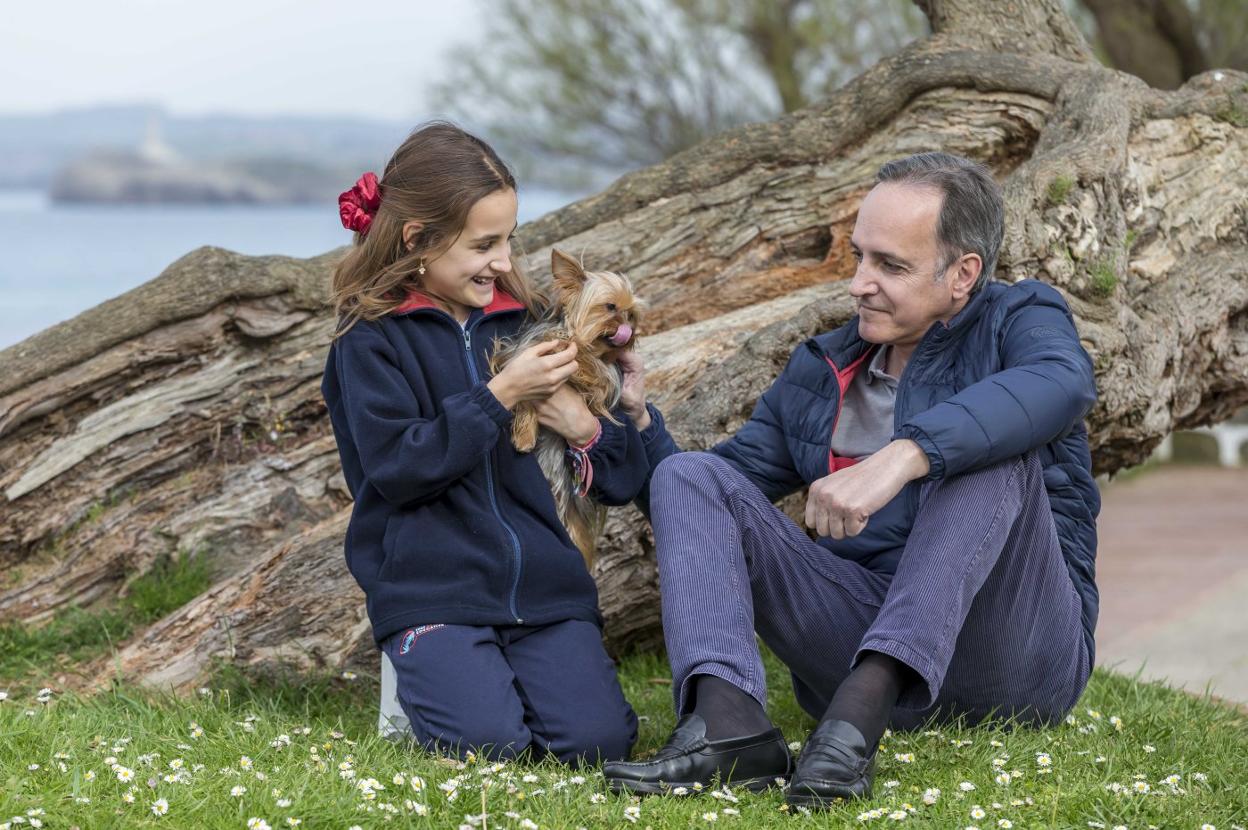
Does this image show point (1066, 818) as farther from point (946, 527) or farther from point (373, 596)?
point (373, 596)

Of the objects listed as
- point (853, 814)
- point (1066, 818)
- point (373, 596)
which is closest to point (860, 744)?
point (853, 814)

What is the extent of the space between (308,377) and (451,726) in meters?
2.19

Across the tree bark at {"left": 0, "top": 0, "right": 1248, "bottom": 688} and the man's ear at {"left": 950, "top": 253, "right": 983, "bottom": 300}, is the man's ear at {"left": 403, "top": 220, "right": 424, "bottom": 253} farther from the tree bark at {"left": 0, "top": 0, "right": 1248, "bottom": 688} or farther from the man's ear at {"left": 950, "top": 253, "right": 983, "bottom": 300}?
the man's ear at {"left": 950, "top": 253, "right": 983, "bottom": 300}

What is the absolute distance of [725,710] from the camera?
3264mm

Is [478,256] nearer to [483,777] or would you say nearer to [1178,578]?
[483,777]

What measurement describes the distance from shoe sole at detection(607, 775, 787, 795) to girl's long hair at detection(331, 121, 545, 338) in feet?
4.99

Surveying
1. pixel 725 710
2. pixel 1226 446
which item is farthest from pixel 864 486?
pixel 1226 446

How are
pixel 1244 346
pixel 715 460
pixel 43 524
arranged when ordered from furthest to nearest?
pixel 1244 346 → pixel 43 524 → pixel 715 460

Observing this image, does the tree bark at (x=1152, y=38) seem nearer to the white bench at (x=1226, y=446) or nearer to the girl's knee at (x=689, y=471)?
the white bench at (x=1226, y=446)

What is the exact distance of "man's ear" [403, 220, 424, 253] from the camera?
12.8ft

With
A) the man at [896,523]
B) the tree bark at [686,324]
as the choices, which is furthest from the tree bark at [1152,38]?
the man at [896,523]

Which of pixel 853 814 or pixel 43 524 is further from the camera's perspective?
pixel 43 524

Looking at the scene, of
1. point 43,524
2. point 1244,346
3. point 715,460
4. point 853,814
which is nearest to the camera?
point 853,814

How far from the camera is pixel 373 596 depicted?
12.9 ft
